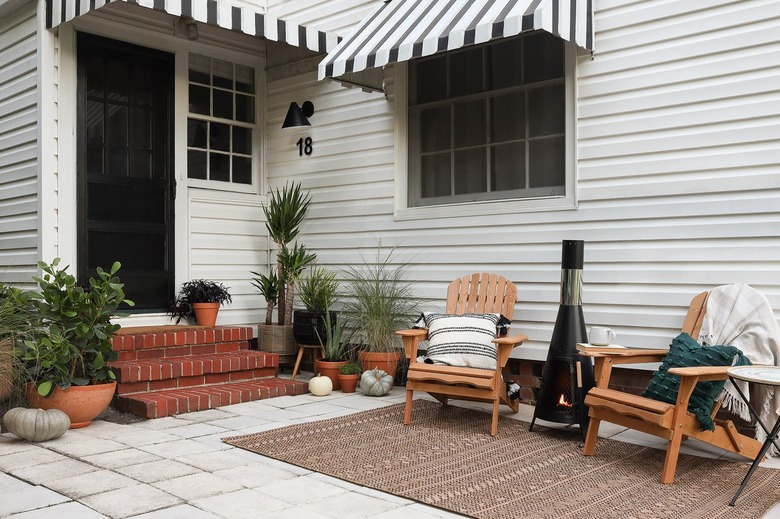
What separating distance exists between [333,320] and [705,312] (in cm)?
306

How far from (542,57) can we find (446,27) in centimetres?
100

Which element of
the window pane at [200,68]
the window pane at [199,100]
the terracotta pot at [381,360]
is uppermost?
the window pane at [200,68]

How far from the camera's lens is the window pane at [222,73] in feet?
23.7

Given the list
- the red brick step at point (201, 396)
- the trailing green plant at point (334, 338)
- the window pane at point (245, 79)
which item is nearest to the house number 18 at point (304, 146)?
the window pane at point (245, 79)

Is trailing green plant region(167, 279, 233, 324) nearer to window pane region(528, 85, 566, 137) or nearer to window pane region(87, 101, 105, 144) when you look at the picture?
window pane region(87, 101, 105, 144)

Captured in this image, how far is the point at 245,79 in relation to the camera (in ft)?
24.8

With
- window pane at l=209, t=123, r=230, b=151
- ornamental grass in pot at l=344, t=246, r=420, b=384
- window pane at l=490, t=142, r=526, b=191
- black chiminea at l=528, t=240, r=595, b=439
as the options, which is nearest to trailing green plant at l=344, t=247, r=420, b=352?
ornamental grass in pot at l=344, t=246, r=420, b=384

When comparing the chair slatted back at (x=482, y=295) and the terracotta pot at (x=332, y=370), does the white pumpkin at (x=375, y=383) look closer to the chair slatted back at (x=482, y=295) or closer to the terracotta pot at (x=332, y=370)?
the terracotta pot at (x=332, y=370)

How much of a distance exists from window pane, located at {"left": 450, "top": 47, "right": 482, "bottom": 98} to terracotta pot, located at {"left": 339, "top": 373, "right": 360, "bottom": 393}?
2.51 meters

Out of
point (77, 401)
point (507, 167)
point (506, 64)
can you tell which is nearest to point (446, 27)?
point (506, 64)

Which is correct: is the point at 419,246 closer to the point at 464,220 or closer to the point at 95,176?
the point at 464,220

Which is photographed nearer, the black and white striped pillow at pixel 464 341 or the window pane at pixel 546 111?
the black and white striped pillow at pixel 464 341

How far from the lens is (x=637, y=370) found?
4992mm

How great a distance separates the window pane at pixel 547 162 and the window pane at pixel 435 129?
843 millimetres
